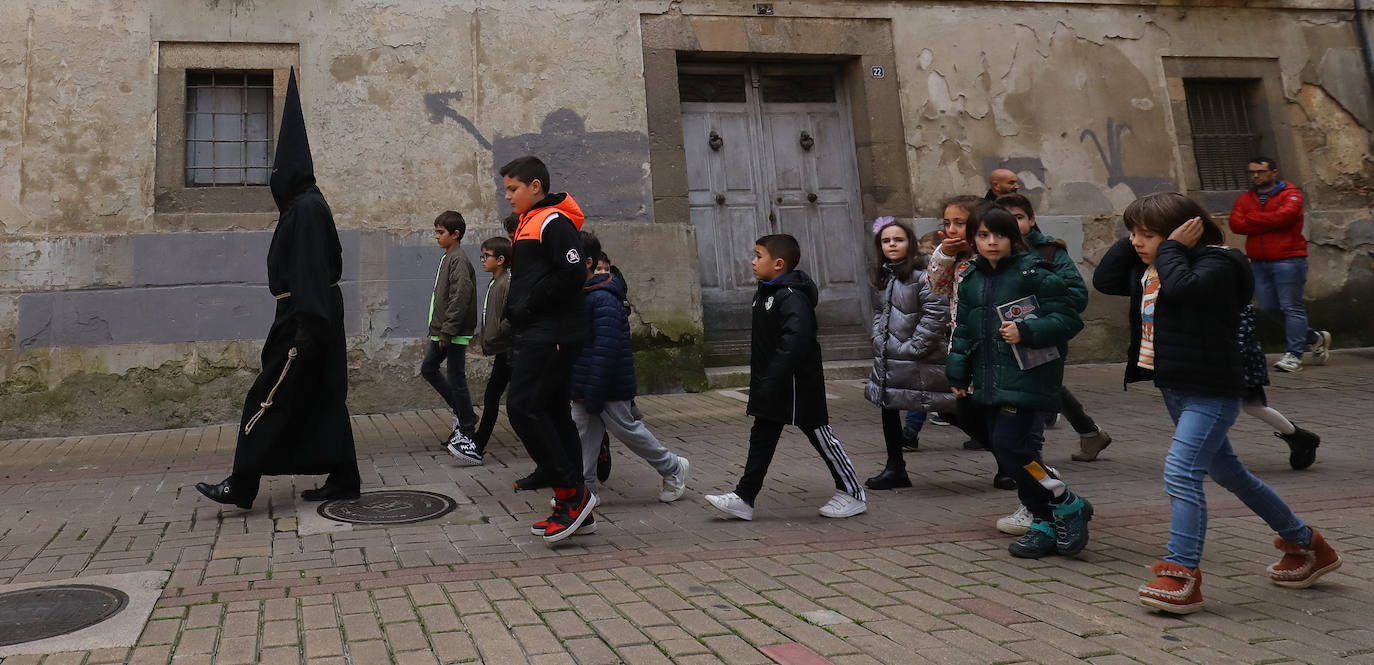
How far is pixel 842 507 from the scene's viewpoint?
15.5 ft

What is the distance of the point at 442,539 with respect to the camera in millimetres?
4363

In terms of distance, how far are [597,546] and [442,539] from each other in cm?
74

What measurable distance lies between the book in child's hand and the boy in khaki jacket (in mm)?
3977

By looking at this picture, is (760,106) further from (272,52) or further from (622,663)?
(622,663)

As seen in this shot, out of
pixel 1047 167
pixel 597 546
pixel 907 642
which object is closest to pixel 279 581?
pixel 597 546

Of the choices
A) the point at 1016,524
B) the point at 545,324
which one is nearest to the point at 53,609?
the point at 545,324

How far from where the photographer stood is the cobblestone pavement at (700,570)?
9.60 feet

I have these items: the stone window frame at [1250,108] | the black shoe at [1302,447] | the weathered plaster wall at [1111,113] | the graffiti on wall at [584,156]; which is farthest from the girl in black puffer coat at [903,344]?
the stone window frame at [1250,108]

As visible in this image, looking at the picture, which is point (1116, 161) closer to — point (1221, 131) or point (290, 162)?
point (1221, 131)

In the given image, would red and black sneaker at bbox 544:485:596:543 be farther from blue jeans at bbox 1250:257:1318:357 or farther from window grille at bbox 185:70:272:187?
blue jeans at bbox 1250:257:1318:357

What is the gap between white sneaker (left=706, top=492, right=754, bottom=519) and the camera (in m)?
4.61

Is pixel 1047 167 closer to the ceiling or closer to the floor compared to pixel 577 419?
closer to the ceiling

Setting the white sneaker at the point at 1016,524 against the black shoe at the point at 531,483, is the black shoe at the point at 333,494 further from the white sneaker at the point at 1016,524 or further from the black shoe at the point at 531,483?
the white sneaker at the point at 1016,524

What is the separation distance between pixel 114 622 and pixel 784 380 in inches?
112
